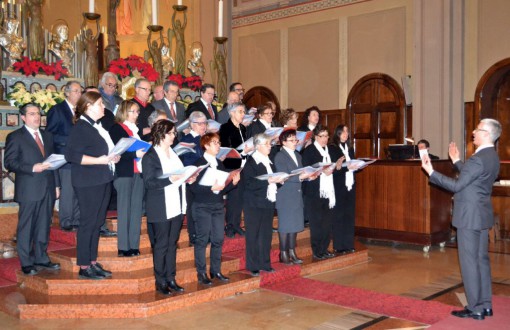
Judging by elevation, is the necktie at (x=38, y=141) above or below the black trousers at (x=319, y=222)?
above

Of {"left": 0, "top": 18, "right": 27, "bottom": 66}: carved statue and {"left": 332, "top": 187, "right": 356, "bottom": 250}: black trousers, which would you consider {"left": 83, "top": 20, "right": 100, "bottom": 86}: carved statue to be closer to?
{"left": 0, "top": 18, "right": 27, "bottom": 66}: carved statue

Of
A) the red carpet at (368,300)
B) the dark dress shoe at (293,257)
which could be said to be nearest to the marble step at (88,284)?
the red carpet at (368,300)

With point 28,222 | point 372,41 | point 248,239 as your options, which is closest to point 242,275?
point 248,239

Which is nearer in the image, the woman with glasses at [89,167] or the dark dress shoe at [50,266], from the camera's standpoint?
the woman with glasses at [89,167]

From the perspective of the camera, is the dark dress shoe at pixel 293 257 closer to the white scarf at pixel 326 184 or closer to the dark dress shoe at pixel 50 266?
the white scarf at pixel 326 184

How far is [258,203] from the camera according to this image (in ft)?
18.0

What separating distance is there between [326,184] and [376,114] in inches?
182

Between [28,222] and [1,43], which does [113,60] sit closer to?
[1,43]

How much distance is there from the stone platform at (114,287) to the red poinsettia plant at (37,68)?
1921 millimetres

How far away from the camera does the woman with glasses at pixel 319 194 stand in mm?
6312

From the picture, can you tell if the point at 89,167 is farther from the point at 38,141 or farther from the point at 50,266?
the point at 50,266

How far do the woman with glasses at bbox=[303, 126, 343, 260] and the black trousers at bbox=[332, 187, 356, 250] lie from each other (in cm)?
25

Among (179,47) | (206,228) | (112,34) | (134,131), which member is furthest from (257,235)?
(112,34)

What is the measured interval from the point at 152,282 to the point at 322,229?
89.3 inches
